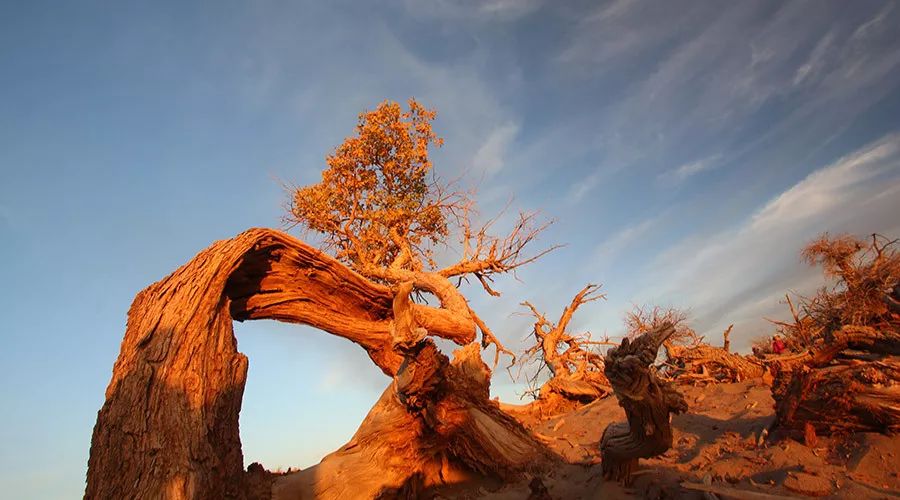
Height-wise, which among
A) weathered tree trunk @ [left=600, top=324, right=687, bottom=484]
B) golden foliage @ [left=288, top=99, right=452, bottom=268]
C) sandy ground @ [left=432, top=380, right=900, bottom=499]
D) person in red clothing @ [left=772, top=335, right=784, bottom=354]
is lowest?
sandy ground @ [left=432, top=380, right=900, bottom=499]

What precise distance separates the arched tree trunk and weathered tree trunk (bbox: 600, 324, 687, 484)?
6.68ft

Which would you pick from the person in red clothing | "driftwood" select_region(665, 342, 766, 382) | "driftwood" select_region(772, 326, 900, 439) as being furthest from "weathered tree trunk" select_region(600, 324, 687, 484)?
the person in red clothing

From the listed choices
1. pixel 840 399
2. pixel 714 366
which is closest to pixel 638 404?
pixel 840 399

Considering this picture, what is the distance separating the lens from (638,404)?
4234 mm

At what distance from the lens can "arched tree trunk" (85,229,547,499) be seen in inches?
162

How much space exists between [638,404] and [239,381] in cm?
396

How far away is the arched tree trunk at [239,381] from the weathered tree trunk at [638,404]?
2.04 m

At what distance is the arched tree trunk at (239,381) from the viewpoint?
4.11m

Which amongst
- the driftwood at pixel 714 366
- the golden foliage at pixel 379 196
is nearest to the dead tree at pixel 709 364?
the driftwood at pixel 714 366

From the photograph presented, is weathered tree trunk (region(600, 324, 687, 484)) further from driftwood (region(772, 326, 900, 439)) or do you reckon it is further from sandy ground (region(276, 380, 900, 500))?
driftwood (region(772, 326, 900, 439))

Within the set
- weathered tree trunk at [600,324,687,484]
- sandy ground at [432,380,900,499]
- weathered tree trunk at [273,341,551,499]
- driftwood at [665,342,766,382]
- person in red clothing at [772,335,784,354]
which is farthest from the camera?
person in red clothing at [772,335,784,354]

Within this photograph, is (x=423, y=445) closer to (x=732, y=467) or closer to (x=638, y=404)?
(x=638, y=404)

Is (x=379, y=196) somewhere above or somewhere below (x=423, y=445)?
above

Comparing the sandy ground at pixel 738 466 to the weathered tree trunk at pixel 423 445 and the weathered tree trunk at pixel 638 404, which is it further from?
the weathered tree trunk at pixel 423 445
